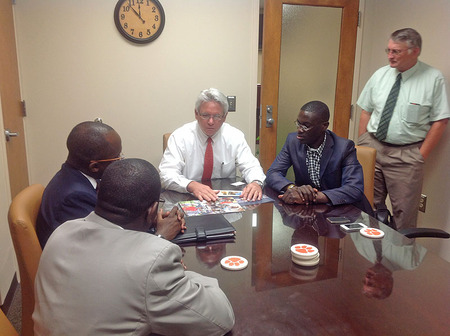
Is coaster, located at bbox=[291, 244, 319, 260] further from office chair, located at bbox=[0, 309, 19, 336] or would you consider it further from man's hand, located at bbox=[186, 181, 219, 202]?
office chair, located at bbox=[0, 309, 19, 336]

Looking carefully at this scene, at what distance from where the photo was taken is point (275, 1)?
10.0 feet

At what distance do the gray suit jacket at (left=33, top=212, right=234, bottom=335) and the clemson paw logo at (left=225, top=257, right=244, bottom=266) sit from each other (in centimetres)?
27

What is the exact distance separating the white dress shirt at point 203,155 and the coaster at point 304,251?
96cm

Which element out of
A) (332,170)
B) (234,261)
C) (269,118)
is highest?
(269,118)

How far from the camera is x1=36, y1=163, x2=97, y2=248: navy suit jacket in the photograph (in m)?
1.23

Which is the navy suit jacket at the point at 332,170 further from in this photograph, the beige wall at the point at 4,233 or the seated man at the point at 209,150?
the beige wall at the point at 4,233

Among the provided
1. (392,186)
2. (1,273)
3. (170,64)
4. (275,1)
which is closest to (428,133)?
(392,186)

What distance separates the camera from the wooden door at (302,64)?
3.11m

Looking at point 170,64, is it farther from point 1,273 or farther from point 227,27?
point 1,273

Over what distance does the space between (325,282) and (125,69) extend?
252cm

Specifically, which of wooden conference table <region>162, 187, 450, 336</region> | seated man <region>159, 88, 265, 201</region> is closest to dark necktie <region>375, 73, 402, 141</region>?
seated man <region>159, 88, 265, 201</region>

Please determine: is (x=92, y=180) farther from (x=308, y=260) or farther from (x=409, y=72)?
(x=409, y=72)

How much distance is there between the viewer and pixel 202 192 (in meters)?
1.77

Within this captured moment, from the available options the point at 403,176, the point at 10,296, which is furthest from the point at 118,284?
the point at 403,176
